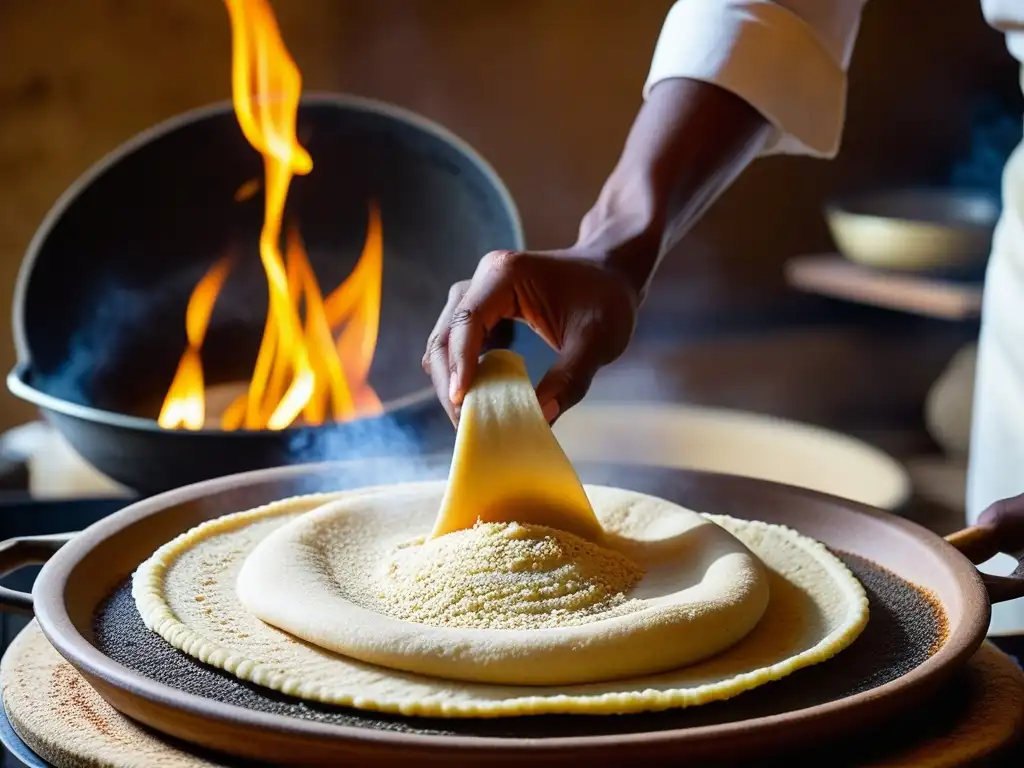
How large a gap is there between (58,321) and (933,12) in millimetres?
3732

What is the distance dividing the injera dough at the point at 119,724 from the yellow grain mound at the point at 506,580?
0.81ft

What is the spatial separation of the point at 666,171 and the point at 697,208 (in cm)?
11

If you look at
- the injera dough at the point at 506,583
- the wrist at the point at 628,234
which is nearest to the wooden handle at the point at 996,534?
the injera dough at the point at 506,583

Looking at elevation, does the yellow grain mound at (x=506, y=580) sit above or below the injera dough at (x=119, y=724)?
above

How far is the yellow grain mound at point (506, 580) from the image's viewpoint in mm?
1082

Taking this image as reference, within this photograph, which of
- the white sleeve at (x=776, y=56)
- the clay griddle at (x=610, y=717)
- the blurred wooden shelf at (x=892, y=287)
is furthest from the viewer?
the blurred wooden shelf at (x=892, y=287)

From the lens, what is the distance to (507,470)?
1.23 metres

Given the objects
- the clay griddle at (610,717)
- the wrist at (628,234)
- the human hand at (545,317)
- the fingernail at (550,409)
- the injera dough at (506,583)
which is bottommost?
the clay griddle at (610,717)

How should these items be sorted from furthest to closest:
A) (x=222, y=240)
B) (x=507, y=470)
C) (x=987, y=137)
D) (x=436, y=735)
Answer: (x=987, y=137), (x=222, y=240), (x=507, y=470), (x=436, y=735)

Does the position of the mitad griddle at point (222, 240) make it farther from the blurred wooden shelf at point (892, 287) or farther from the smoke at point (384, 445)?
the blurred wooden shelf at point (892, 287)

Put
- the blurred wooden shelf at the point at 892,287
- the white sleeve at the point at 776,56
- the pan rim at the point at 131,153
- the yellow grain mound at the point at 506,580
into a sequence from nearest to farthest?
the yellow grain mound at the point at 506,580, the white sleeve at the point at 776,56, the pan rim at the point at 131,153, the blurred wooden shelf at the point at 892,287

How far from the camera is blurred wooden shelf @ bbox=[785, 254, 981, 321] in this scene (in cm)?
345

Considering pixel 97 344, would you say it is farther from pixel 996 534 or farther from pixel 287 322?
pixel 996 534

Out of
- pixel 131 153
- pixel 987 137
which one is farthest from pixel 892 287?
pixel 131 153
